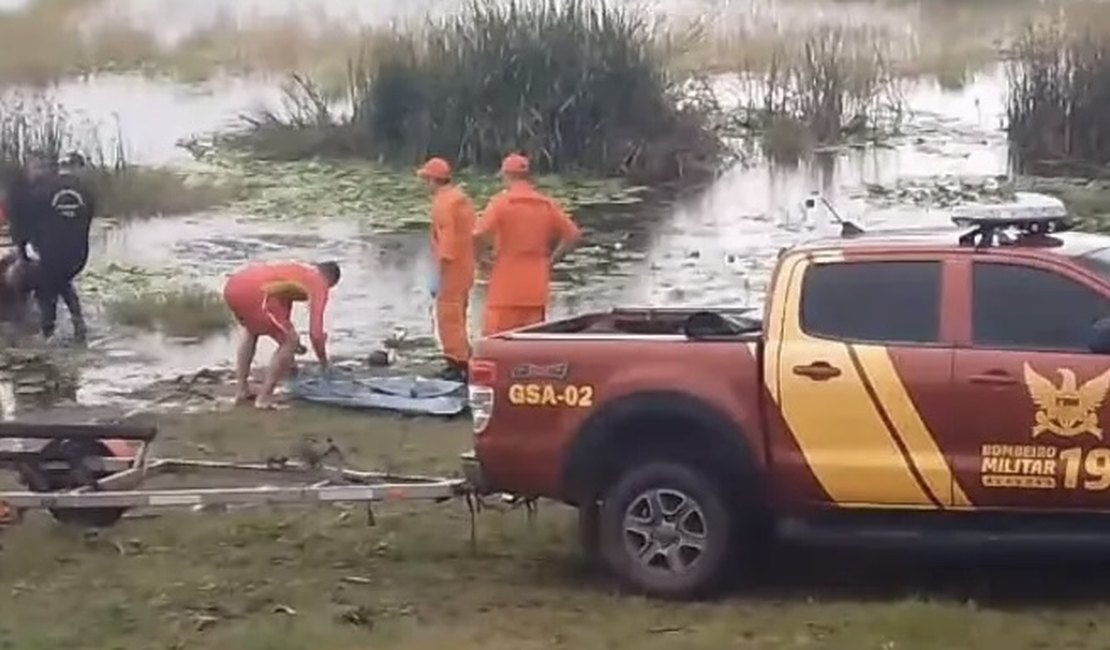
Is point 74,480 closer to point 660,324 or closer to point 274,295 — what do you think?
point 660,324

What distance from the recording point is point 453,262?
606 inches

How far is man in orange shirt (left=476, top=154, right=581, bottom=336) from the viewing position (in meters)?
14.9

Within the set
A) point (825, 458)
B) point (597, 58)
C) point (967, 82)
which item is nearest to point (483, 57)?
point (597, 58)

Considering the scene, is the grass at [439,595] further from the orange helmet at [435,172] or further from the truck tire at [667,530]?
the orange helmet at [435,172]

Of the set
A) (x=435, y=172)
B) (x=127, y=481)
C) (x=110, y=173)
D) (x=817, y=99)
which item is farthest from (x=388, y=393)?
(x=817, y=99)

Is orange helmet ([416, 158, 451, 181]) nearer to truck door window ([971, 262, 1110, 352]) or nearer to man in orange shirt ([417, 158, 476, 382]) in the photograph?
man in orange shirt ([417, 158, 476, 382])

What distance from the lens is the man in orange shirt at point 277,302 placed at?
48.2ft

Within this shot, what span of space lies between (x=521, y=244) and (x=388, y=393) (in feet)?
4.03

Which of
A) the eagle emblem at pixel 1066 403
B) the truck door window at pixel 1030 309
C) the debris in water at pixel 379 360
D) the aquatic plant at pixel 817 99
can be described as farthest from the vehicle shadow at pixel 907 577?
the aquatic plant at pixel 817 99

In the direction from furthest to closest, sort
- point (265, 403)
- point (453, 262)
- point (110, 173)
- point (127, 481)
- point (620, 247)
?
point (110, 173), point (620, 247), point (453, 262), point (265, 403), point (127, 481)

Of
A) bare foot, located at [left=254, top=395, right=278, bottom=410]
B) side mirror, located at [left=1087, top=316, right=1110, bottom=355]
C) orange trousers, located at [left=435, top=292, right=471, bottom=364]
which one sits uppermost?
side mirror, located at [left=1087, top=316, right=1110, bottom=355]

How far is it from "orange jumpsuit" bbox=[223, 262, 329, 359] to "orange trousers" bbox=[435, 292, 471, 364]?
960 mm

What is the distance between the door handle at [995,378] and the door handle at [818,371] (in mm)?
535

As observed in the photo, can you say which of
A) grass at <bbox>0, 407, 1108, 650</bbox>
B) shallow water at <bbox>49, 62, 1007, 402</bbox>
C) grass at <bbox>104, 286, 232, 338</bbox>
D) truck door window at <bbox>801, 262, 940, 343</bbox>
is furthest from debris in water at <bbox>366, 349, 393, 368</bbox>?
truck door window at <bbox>801, 262, 940, 343</bbox>
